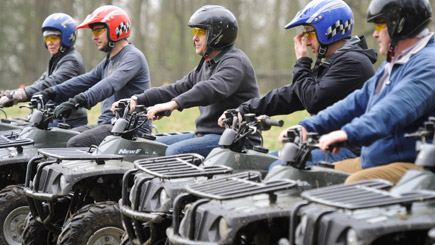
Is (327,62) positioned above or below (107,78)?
above

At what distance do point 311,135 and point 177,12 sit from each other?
29884mm

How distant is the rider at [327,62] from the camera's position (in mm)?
5953

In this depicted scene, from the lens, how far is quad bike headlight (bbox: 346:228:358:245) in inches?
141

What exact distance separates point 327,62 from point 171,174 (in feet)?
5.47

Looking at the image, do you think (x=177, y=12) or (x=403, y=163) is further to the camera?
(x=177, y=12)

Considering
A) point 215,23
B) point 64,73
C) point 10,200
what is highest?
point 215,23

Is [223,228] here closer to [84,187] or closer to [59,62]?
[84,187]

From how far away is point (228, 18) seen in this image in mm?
6906

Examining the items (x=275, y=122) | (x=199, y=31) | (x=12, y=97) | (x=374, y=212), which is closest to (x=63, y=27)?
(x=12, y=97)

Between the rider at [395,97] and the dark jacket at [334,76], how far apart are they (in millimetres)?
863

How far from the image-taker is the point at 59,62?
968 cm

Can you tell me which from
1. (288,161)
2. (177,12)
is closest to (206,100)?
(288,161)

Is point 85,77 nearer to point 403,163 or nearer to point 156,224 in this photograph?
point 156,224

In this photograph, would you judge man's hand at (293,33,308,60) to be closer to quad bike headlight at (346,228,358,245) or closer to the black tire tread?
quad bike headlight at (346,228,358,245)
